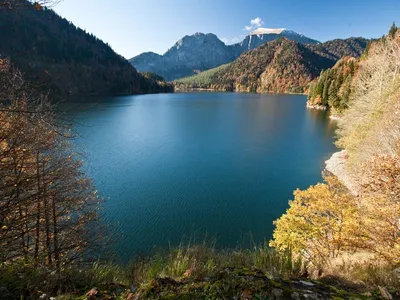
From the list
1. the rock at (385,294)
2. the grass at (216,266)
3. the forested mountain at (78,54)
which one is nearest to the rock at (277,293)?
the grass at (216,266)

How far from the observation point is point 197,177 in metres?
22.5

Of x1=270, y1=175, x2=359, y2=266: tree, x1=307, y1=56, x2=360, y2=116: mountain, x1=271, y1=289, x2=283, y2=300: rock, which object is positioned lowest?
x1=270, y1=175, x2=359, y2=266: tree

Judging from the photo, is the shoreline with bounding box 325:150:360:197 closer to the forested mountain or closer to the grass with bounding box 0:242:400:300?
the grass with bounding box 0:242:400:300

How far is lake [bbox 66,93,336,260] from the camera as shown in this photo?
49.0ft

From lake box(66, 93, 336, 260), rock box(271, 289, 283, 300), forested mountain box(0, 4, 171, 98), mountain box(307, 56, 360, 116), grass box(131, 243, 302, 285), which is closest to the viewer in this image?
rock box(271, 289, 283, 300)

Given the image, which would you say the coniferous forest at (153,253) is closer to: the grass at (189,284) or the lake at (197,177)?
the grass at (189,284)

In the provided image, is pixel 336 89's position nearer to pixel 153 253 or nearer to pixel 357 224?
pixel 357 224

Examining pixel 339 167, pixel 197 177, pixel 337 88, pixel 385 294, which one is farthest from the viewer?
pixel 337 88

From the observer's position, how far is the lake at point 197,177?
1492 centimetres

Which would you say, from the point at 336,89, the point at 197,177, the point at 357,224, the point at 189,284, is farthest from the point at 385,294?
the point at 336,89

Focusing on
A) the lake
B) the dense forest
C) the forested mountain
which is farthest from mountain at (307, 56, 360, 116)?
the forested mountain

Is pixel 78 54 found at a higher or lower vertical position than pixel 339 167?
higher

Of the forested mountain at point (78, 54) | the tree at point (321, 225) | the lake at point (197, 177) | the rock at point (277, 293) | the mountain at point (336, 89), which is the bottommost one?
the lake at point (197, 177)

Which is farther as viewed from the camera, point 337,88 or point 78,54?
point 78,54
